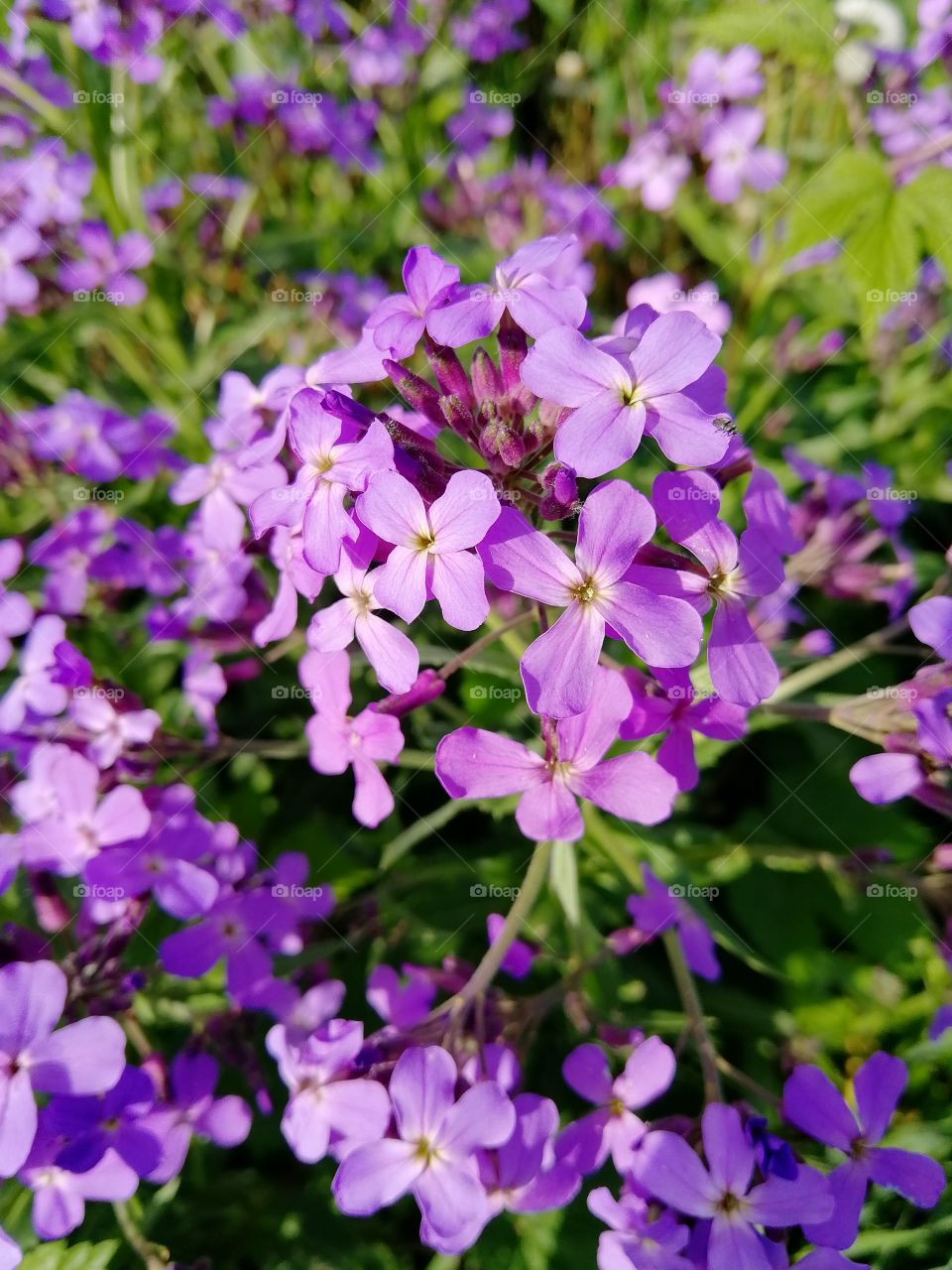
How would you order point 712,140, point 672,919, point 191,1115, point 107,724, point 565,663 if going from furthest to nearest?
point 712,140 < point 107,724 < point 672,919 < point 191,1115 < point 565,663

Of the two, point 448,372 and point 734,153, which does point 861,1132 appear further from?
point 734,153

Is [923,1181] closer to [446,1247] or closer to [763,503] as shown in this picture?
[446,1247]

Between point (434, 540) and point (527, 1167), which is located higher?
point (434, 540)

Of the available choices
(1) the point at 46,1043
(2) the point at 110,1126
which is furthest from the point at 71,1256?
(1) the point at 46,1043

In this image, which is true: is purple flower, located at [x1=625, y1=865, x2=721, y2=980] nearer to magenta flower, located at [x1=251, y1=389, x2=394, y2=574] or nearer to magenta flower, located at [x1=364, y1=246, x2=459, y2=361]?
magenta flower, located at [x1=251, y1=389, x2=394, y2=574]

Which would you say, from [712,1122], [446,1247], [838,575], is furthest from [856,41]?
[446,1247]

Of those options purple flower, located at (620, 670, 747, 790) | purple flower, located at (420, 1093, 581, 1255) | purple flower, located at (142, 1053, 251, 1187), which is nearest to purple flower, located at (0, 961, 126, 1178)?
purple flower, located at (142, 1053, 251, 1187)
